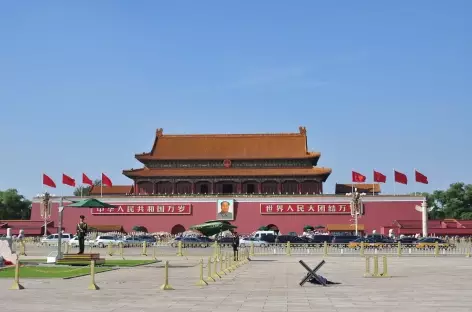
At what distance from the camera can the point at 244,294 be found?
49.2ft

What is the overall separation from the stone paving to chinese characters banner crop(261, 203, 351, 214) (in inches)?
1606

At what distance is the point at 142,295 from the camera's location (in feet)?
48.0

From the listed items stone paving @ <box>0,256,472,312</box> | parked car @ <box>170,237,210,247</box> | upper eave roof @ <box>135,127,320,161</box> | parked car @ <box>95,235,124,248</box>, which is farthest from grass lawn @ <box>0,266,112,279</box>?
upper eave roof @ <box>135,127,320,161</box>

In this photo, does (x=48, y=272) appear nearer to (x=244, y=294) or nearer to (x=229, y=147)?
(x=244, y=294)

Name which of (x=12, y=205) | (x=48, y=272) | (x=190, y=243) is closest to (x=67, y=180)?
(x=190, y=243)

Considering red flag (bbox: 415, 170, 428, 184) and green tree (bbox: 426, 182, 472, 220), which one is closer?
red flag (bbox: 415, 170, 428, 184)

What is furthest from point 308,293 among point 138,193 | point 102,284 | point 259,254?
point 138,193

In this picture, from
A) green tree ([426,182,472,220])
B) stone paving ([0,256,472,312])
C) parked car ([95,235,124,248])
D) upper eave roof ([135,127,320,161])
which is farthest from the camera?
green tree ([426,182,472,220])

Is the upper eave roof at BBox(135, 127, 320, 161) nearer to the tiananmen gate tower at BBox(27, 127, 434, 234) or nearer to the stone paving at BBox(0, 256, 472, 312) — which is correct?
the tiananmen gate tower at BBox(27, 127, 434, 234)

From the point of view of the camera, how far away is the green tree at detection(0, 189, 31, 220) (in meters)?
82.4

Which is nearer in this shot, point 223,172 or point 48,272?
point 48,272

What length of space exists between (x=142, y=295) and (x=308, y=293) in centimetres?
386

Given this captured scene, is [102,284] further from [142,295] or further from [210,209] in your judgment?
[210,209]

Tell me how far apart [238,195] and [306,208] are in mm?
6657
